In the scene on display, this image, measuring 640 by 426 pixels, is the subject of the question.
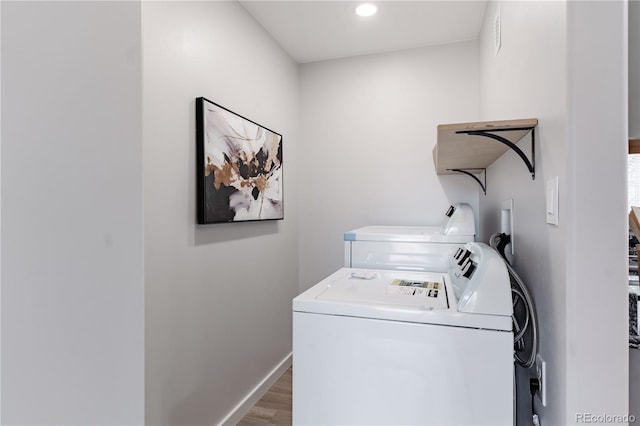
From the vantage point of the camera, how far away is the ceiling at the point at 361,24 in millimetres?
2109

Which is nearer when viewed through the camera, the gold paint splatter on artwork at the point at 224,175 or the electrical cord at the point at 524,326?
the electrical cord at the point at 524,326

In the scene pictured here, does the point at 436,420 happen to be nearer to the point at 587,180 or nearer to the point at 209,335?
the point at 587,180

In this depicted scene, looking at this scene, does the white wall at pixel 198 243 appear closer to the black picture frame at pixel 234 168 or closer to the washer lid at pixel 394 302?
the black picture frame at pixel 234 168

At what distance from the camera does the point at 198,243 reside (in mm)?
1729

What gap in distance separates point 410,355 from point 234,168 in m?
1.40

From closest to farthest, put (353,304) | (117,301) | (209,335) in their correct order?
1. (117,301)
2. (353,304)
3. (209,335)

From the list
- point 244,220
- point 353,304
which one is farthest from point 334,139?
point 353,304

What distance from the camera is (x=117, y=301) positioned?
54 cm

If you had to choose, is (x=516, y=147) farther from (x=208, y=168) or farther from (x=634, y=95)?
(x=208, y=168)

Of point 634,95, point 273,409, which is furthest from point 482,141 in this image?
point 273,409

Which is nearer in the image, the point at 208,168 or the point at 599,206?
the point at 599,206

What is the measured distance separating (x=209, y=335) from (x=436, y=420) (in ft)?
4.07

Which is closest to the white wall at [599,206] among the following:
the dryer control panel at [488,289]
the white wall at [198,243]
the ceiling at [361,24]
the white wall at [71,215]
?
the dryer control panel at [488,289]

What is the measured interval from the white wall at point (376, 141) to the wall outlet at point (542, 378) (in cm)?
165
